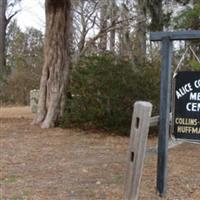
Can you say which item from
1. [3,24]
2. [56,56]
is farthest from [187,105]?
[3,24]

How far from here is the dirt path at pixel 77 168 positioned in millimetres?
5941

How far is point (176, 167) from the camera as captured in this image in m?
7.70

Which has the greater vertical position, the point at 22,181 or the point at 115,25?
the point at 115,25

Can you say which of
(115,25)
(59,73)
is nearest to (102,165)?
(59,73)

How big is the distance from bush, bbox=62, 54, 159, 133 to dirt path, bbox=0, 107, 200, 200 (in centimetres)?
46

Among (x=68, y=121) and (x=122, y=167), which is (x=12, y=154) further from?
(x=68, y=121)

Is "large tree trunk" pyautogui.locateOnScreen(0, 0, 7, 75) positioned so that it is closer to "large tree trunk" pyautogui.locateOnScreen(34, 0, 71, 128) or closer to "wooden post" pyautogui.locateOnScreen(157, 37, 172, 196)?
"large tree trunk" pyautogui.locateOnScreen(34, 0, 71, 128)

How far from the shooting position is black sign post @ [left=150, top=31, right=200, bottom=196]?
5879mm

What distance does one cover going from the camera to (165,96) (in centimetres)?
590

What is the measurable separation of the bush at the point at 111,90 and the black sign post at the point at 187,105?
4935 mm

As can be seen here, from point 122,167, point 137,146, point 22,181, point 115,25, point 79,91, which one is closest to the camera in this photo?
point 137,146

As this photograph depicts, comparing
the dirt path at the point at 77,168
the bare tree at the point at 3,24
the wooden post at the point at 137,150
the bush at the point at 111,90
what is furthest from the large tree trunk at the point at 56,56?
the bare tree at the point at 3,24

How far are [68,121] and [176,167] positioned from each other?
4832 mm

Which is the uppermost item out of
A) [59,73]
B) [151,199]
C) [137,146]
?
[59,73]
